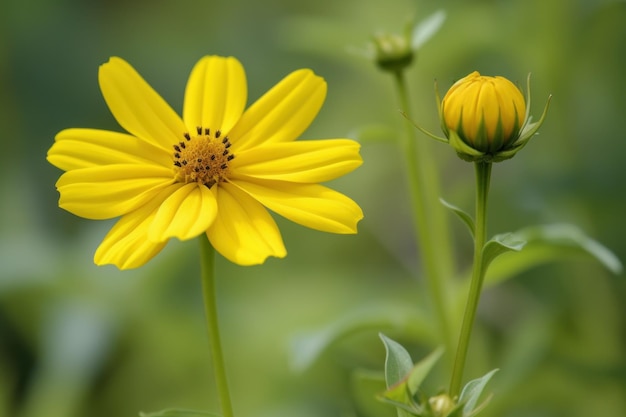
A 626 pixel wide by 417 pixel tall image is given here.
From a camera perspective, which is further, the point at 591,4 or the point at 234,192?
the point at 591,4

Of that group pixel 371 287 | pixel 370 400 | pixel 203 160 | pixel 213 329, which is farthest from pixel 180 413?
pixel 371 287

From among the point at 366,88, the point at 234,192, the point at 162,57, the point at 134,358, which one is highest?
the point at 162,57

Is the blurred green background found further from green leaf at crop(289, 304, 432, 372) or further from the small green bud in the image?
the small green bud

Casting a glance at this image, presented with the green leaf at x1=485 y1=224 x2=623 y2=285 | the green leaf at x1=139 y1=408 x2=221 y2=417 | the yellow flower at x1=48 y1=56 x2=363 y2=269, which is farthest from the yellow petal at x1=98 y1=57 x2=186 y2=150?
the green leaf at x1=485 y1=224 x2=623 y2=285

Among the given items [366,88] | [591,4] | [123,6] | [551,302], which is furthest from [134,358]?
[123,6]

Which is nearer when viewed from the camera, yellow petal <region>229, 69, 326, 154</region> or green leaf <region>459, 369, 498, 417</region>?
green leaf <region>459, 369, 498, 417</region>

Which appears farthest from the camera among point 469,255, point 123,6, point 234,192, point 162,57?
point 123,6

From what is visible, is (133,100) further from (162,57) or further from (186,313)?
(162,57)
